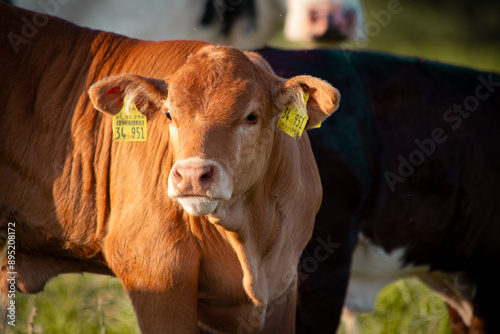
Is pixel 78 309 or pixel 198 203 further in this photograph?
pixel 78 309

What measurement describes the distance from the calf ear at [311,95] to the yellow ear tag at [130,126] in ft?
2.16

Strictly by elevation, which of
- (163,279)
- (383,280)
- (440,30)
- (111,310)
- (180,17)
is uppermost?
(440,30)

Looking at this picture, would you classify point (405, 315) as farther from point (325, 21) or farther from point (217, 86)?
point (217, 86)

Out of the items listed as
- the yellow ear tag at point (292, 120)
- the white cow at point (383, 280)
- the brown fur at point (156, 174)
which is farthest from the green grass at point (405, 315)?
the yellow ear tag at point (292, 120)

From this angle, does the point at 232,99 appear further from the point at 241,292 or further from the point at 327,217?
the point at 327,217

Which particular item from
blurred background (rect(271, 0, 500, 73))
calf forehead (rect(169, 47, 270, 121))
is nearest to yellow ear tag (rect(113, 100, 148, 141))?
calf forehead (rect(169, 47, 270, 121))

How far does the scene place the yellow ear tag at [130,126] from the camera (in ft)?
11.8

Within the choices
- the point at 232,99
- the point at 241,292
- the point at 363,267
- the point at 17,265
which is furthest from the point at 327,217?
the point at 17,265

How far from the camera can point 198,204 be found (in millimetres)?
3012

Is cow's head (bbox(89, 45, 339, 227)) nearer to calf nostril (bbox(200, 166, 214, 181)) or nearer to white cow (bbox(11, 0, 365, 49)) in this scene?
calf nostril (bbox(200, 166, 214, 181))

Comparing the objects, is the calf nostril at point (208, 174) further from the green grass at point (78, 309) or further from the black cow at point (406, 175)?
the green grass at point (78, 309)

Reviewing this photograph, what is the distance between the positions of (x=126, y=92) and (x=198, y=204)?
789 millimetres

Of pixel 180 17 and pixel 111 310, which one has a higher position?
pixel 180 17

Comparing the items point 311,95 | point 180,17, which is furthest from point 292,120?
point 180,17
